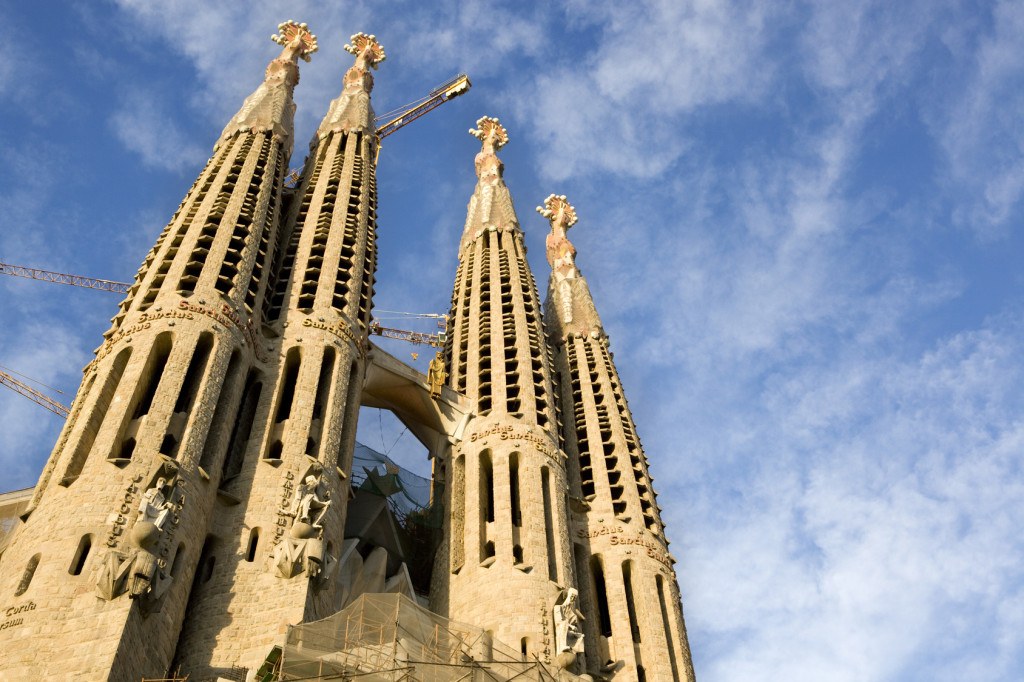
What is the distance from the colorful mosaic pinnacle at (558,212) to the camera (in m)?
56.1

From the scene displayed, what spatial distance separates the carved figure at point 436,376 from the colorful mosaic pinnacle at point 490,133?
19.5 metres

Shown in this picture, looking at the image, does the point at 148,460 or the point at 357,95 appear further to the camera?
the point at 357,95

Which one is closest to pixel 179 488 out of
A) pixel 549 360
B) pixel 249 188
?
pixel 249 188

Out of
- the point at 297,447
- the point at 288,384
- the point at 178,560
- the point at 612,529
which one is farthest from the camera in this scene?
the point at 612,529

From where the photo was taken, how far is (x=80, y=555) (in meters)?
21.5

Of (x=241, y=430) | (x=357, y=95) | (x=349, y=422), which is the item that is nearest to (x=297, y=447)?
(x=241, y=430)

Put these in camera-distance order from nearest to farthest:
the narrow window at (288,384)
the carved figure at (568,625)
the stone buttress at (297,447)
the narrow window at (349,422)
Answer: the stone buttress at (297,447), the carved figure at (568,625), the narrow window at (288,384), the narrow window at (349,422)

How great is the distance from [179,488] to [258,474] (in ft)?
11.2

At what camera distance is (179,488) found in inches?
943

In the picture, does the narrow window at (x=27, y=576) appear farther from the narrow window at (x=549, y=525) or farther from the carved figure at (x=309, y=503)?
the narrow window at (x=549, y=525)

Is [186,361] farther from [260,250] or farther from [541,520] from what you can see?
[541,520]

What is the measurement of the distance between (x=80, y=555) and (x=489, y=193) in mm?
34138

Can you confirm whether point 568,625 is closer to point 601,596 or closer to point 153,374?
point 601,596

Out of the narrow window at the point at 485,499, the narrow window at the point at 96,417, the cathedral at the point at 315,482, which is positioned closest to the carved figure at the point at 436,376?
the cathedral at the point at 315,482
